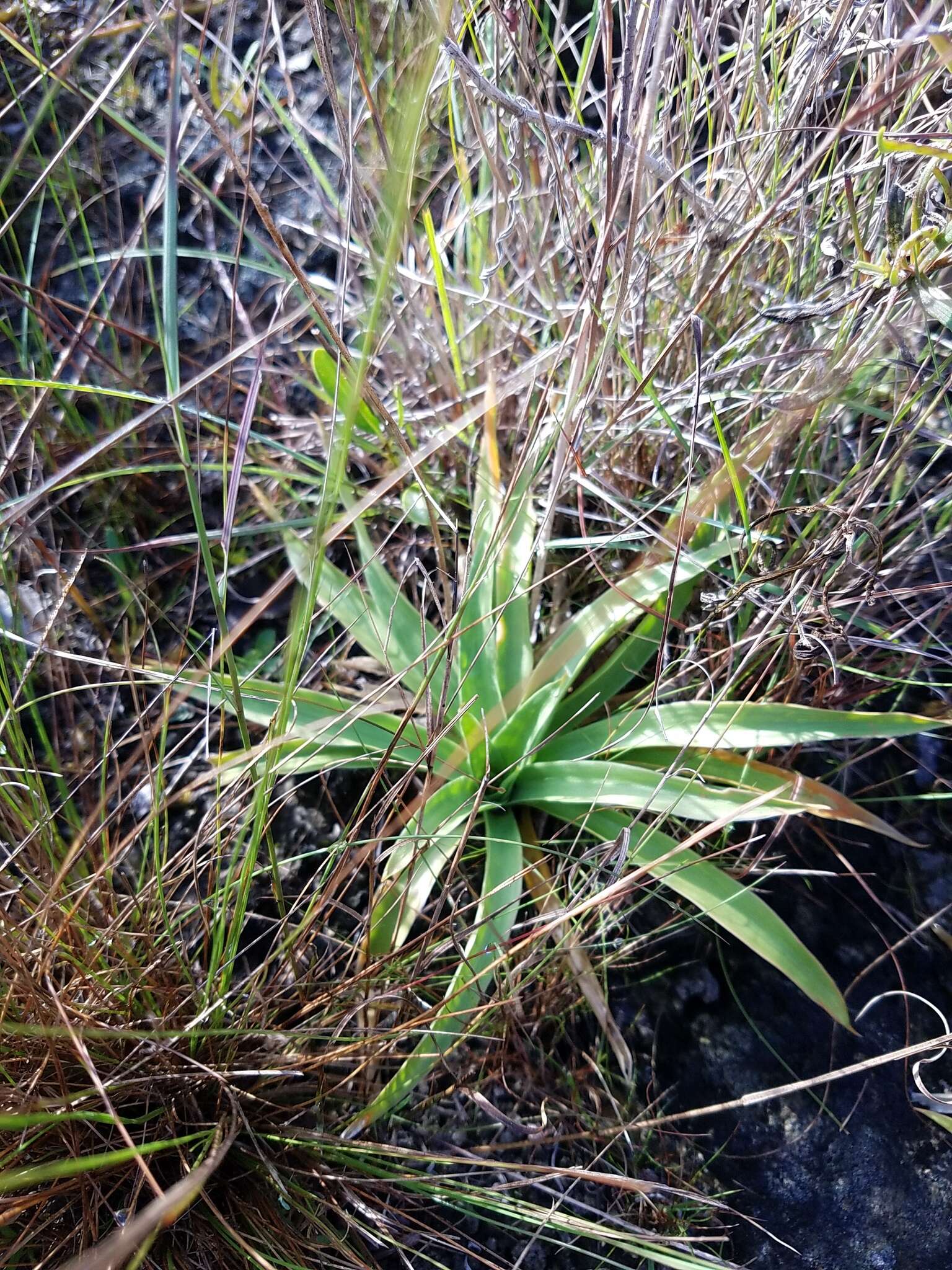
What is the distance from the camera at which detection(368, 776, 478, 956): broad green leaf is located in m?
0.83

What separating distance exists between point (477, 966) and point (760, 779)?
0.36 meters

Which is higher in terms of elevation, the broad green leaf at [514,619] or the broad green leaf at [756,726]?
the broad green leaf at [514,619]

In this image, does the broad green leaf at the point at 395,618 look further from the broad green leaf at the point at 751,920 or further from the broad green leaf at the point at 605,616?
the broad green leaf at the point at 751,920

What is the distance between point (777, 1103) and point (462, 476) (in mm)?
879

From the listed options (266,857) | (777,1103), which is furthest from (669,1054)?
(266,857)

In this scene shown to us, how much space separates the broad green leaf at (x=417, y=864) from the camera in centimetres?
83

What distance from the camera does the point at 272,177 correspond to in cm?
158

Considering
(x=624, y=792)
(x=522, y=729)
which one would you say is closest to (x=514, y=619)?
(x=522, y=729)

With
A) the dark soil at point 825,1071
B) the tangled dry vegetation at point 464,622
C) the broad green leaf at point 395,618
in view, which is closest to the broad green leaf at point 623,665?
the tangled dry vegetation at point 464,622

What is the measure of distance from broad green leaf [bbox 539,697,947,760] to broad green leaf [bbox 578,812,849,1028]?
11 cm

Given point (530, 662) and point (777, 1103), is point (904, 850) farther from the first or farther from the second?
point (530, 662)

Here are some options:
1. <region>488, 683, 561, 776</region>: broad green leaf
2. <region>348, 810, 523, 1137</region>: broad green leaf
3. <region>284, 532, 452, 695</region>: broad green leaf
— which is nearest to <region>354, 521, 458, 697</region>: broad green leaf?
<region>284, 532, 452, 695</region>: broad green leaf

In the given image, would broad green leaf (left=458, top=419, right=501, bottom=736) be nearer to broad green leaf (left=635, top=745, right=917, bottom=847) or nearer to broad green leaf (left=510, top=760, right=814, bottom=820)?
broad green leaf (left=510, top=760, right=814, bottom=820)

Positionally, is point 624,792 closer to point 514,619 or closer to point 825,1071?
point 514,619
